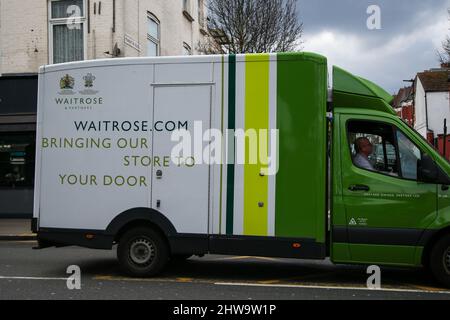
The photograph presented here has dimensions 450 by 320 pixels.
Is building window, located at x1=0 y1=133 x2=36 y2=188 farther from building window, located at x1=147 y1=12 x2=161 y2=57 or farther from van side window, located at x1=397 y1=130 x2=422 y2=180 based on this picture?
van side window, located at x1=397 y1=130 x2=422 y2=180

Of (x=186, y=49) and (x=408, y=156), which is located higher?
(x=186, y=49)

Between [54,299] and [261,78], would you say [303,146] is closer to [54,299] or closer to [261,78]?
[261,78]

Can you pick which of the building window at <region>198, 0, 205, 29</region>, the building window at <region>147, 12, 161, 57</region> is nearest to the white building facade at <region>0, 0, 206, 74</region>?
the building window at <region>147, 12, 161, 57</region>

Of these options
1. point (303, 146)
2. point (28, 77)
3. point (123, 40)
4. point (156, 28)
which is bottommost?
point (303, 146)

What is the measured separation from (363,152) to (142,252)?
10.7 ft

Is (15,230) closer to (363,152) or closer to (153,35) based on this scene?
(153,35)

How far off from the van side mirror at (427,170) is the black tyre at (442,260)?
73cm

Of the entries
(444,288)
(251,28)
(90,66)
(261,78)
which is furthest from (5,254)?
(251,28)

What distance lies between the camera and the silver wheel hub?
7.29m

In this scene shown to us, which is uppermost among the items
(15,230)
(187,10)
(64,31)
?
(187,10)

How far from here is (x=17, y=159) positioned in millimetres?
16203

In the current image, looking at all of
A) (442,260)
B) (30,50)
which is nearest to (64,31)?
(30,50)

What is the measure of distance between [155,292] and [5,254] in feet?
15.2

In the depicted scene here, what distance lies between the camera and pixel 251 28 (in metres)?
20.0
